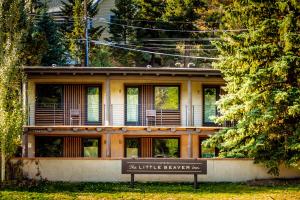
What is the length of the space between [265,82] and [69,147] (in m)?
12.8

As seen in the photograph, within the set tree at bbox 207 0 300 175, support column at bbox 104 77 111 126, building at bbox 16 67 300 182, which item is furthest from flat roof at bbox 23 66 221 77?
tree at bbox 207 0 300 175

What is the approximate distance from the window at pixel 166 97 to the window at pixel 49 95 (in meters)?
5.73

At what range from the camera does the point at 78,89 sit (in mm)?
30109

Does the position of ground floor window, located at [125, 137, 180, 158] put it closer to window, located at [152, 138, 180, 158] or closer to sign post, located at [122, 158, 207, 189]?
window, located at [152, 138, 180, 158]

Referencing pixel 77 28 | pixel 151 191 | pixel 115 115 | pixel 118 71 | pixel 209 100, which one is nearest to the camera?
pixel 151 191

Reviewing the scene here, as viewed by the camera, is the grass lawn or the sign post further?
the sign post

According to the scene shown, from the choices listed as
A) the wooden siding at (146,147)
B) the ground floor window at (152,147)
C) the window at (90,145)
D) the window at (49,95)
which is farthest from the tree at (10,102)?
the wooden siding at (146,147)

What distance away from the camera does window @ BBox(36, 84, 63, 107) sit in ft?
98.1

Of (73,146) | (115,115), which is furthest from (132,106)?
(73,146)

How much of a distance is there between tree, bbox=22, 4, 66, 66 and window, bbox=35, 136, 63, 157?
8713mm

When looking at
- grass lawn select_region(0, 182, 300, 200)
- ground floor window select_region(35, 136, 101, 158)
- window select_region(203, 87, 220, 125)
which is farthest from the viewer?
ground floor window select_region(35, 136, 101, 158)

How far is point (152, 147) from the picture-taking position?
30.7 meters

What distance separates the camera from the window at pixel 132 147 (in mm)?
30516

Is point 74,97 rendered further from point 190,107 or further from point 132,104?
point 190,107
